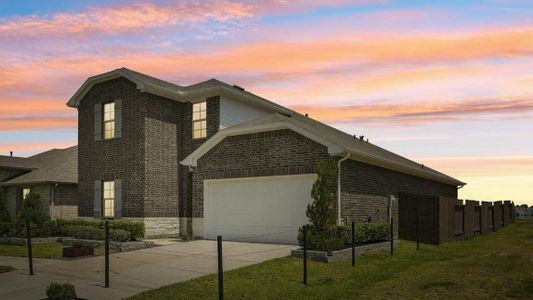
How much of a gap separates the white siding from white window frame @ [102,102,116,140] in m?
5.74

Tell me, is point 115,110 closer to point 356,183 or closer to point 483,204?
point 356,183

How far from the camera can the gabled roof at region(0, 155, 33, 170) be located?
3606 centimetres

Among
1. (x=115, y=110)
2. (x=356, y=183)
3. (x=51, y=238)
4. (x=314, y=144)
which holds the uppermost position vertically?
(x=115, y=110)

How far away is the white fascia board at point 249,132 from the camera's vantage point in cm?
1958

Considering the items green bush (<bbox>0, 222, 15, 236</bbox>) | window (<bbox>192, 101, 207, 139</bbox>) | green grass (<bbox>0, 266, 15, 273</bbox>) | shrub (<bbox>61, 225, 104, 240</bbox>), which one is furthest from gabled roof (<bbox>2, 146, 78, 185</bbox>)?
green grass (<bbox>0, 266, 15, 273</bbox>)

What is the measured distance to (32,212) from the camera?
2473 centimetres

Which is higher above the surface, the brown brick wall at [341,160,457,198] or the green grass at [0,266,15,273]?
the brown brick wall at [341,160,457,198]

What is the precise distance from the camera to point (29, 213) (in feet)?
80.8

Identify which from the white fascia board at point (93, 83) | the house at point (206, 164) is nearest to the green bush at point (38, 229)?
the house at point (206, 164)

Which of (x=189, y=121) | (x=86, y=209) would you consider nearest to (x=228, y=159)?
(x=189, y=121)

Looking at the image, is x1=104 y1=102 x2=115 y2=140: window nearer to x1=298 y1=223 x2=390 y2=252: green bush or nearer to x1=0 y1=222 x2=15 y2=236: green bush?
x1=0 y1=222 x2=15 y2=236: green bush

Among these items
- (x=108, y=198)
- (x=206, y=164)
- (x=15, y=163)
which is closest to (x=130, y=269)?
(x=206, y=164)

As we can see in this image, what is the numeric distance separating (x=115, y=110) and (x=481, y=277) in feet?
61.6

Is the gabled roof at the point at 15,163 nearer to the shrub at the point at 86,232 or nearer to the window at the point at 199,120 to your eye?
the shrub at the point at 86,232
